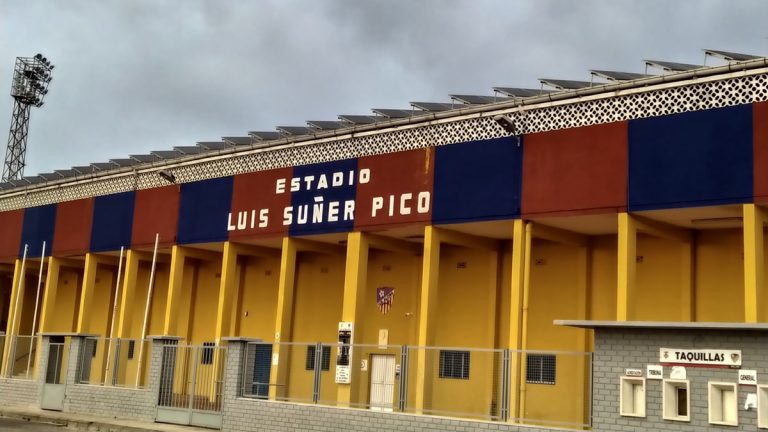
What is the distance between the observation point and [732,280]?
20.7m

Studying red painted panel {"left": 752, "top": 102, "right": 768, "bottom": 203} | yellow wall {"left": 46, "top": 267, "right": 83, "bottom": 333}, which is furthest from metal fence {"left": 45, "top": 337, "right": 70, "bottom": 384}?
red painted panel {"left": 752, "top": 102, "right": 768, "bottom": 203}

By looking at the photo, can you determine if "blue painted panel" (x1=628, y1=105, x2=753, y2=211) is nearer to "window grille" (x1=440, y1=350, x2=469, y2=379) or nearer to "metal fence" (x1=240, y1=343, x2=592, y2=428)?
"metal fence" (x1=240, y1=343, x2=592, y2=428)

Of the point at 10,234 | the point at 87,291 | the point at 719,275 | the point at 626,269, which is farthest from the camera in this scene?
the point at 10,234

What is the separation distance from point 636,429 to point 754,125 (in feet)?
25.3

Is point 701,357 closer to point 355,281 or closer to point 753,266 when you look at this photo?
point 753,266

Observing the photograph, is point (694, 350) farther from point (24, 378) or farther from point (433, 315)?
point (24, 378)

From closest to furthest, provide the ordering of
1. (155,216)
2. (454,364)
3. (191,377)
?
(191,377) < (454,364) < (155,216)

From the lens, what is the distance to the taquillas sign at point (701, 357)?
1304 centimetres

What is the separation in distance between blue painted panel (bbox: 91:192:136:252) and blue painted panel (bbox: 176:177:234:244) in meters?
2.91

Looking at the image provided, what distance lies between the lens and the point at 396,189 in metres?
24.1

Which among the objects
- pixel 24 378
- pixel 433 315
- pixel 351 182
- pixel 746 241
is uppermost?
pixel 351 182

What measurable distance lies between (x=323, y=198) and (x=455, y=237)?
4.38 metres

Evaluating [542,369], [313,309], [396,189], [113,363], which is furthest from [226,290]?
[542,369]

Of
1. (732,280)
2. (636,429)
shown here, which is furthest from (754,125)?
(636,429)
